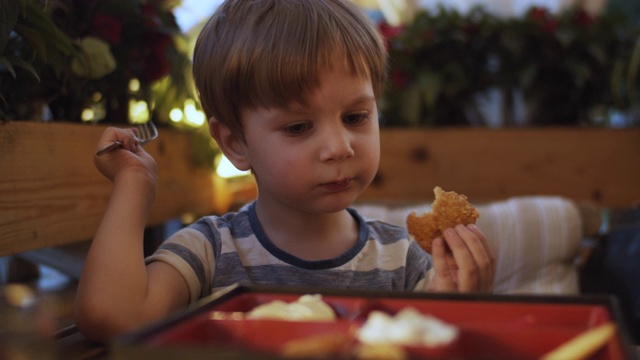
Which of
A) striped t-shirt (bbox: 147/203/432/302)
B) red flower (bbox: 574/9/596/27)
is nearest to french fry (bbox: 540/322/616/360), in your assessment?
striped t-shirt (bbox: 147/203/432/302)

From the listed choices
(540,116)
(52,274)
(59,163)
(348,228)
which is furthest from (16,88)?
(540,116)

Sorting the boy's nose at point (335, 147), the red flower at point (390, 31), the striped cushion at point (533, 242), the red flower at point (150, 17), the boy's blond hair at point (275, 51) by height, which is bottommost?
the striped cushion at point (533, 242)

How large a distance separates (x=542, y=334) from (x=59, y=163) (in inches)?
47.6

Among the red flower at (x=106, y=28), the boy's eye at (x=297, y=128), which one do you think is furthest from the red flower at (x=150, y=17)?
the boy's eye at (x=297, y=128)

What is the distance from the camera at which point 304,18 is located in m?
1.22

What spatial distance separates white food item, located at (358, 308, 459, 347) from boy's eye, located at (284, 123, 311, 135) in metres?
0.55

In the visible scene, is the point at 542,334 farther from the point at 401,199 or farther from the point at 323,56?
the point at 401,199

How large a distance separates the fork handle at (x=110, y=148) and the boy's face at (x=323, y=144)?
0.24 meters

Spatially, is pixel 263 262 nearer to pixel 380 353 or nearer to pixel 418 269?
pixel 418 269

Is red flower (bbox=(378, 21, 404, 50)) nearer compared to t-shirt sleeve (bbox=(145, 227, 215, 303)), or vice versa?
t-shirt sleeve (bbox=(145, 227, 215, 303))

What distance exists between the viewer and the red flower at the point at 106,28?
178cm

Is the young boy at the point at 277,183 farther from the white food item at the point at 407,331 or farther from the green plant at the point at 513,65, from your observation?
the green plant at the point at 513,65

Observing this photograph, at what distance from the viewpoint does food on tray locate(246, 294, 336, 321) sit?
29.0 inches

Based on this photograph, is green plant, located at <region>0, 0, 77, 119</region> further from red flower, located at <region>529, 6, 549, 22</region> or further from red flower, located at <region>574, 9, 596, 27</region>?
red flower, located at <region>574, 9, 596, 27</region>
